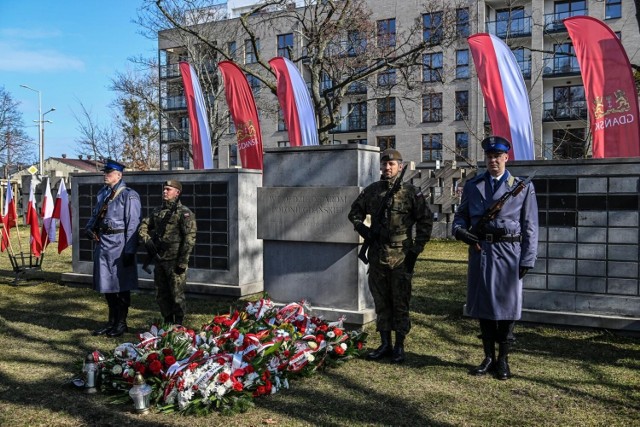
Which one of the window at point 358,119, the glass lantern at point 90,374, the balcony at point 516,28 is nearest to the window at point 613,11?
the balcony at point 516,28

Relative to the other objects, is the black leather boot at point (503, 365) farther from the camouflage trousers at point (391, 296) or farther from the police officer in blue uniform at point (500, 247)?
the camouflage trousers at point (391, 296)

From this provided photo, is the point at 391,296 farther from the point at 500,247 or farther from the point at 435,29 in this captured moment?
the point at 435,29

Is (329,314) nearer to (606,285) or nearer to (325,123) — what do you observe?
(606,285)

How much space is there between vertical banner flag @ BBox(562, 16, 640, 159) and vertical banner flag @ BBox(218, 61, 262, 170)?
585 cm

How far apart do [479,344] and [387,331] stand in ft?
4.38

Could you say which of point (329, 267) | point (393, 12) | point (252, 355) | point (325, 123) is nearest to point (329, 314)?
point (329, 267)

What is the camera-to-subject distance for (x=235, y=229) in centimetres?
980

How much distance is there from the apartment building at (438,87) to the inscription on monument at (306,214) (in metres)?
20.4

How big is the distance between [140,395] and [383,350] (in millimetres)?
2548

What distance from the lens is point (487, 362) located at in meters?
5.88

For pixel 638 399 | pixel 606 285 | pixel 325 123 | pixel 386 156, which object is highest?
pixel 325 123

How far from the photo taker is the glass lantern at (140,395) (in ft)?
16.0

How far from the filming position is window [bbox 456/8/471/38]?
825 inches

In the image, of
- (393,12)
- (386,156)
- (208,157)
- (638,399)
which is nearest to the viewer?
(638,399)
